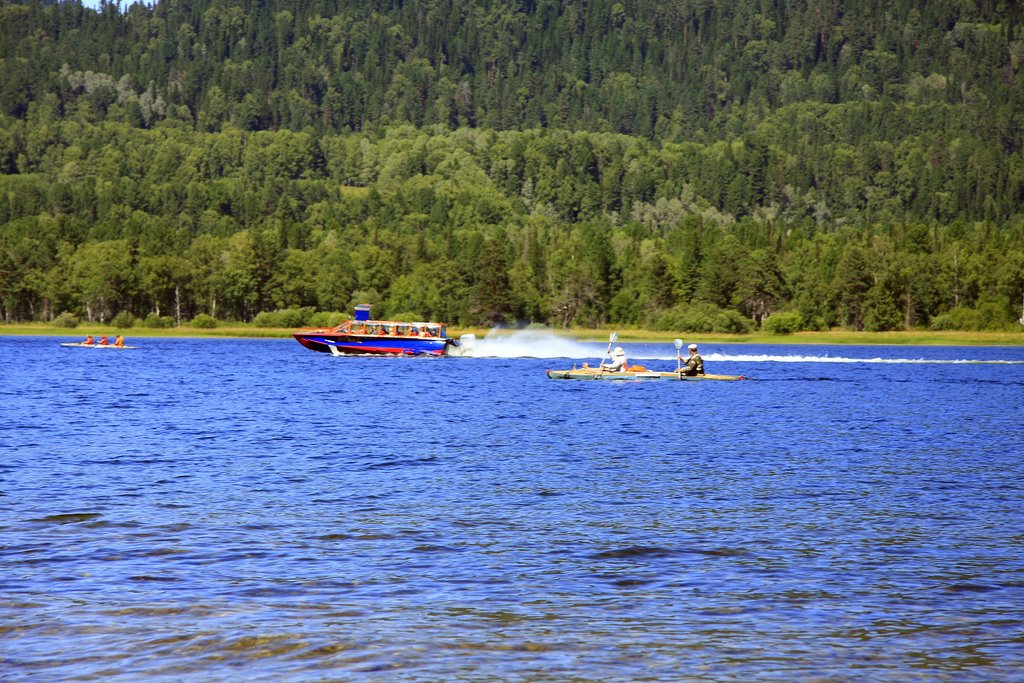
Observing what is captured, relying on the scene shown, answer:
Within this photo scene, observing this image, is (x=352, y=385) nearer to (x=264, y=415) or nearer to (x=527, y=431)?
(x=264, y=415)

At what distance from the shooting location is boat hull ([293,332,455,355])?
12962 centimetres

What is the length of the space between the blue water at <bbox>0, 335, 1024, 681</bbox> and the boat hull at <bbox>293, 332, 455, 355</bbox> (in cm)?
7312

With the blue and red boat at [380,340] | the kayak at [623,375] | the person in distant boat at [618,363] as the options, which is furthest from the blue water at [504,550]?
the blue and red boat at [380,340]

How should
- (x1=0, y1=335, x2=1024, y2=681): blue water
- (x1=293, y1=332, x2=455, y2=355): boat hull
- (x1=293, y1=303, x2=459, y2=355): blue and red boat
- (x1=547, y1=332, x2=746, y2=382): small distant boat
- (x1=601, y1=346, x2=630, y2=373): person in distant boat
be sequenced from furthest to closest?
(x1=293, y1=303, x2=459, y2=355): blue and red boat < (x1=293, y1=332, x2=455, y2=355): boat hull < (x1=601, y1=346, x2=630, y2=373): person in distant boat < (x1=547, y1=332, x2=746, y2=382): small distant boat < (x1=0, y1=335, x2=1024, y2=681): blue water

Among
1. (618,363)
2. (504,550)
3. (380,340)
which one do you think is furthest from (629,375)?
(504,550)

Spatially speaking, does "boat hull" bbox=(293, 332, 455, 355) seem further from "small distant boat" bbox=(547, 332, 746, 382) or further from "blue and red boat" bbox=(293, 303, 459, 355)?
"small distant boat" bbox=(547, 332, 746, 382)

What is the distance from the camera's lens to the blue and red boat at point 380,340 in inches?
5108

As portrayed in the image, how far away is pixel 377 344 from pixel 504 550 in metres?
106

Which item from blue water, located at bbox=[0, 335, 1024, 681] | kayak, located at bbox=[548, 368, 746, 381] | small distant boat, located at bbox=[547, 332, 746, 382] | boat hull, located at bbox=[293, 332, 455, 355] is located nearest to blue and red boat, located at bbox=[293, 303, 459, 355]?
boat hull, located at bbox=[293, 332, 455, 355]

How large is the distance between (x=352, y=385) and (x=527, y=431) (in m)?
36.7

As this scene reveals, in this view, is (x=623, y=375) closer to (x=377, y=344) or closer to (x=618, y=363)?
(x=618, y=363)

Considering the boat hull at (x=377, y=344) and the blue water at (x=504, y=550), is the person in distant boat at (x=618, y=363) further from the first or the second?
the boat hull at (x=377, y=344)

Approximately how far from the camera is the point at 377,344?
426ft

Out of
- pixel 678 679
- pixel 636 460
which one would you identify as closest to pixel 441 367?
pixel 636 460
